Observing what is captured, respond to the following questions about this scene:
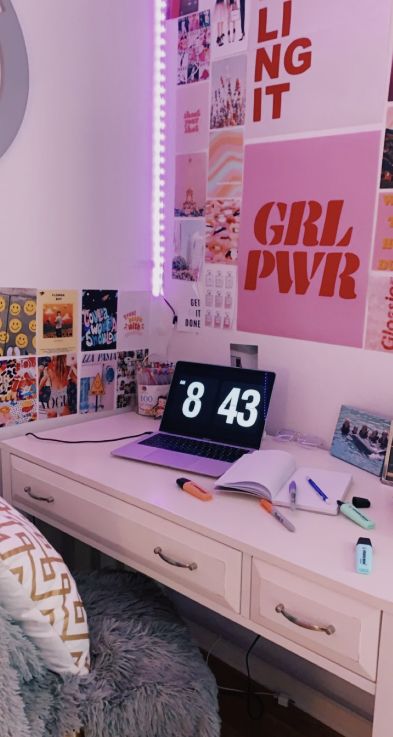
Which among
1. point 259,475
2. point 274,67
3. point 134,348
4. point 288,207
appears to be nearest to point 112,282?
point 134,348

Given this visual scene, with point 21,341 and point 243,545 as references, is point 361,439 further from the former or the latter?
point 21,341

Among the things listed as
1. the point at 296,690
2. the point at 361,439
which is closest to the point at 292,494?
the point at 361,439

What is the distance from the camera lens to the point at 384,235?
1.36 meters

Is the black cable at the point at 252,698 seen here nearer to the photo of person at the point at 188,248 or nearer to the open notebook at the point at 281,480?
the open notebook at the point at 281,480

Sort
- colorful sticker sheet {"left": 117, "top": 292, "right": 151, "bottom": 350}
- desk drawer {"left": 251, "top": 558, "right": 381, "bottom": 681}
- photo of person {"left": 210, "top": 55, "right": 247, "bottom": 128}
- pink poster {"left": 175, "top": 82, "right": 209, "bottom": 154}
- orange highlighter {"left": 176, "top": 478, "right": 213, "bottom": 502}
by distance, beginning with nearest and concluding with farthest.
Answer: desk drawer {"left": 251, "top": 558, "right": 381, "bottom": 681}, orange highlighter {"left": 176, "top": 478, "right": 213, "bottom": 502}, photo of person {"left": 210, "top": 55, "right": 247, "bottom": 128}, pink poster {"left": 175, "top": 82, "right": 209, "bottom": 154}, colorful sticker sheet {"left": 117, "top": 292, "right": 151, "bottom": 350}

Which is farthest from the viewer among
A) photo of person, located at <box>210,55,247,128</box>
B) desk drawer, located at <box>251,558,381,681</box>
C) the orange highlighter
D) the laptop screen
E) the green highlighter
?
photo of person, located at <box>210,55,247,128</box>

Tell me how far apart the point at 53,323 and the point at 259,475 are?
2.48 ft

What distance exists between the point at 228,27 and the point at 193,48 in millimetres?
136

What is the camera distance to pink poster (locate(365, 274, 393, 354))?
1.37 meters

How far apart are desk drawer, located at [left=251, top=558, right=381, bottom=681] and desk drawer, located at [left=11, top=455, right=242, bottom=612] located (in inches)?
2.2

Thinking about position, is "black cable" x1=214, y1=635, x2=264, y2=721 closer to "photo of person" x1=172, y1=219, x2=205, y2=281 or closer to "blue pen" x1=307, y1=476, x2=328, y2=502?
"blue pen" x1=307, y1=476, x2=328, y2=502

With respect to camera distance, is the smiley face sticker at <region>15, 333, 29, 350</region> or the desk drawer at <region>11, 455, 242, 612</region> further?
the smiley face sticker at <region>15, 333, 29, 350</region>

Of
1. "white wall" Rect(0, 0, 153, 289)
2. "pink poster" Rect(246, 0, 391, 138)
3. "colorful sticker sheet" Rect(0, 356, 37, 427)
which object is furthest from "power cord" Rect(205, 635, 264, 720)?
"pink poster" Rect(246, 0, 391, 138)

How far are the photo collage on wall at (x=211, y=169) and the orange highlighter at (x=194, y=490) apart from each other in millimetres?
616
